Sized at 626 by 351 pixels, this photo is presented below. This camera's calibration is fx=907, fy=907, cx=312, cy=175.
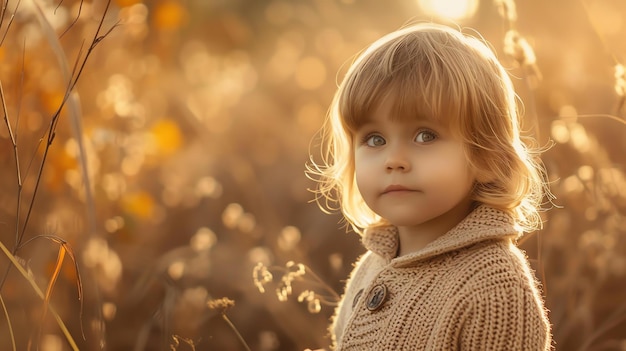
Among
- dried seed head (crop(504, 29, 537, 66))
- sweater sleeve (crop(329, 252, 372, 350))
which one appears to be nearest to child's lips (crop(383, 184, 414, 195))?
sweater sleeve (crop(329, 252, 372, 350))

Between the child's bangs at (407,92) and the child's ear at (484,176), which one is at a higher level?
the child's bangs at (407,92)

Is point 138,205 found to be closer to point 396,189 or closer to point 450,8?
point 450,8

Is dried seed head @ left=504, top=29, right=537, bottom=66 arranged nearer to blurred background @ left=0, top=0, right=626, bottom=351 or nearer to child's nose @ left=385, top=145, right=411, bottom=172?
blurred background @ left=0, top=0, right=626, bottom=351

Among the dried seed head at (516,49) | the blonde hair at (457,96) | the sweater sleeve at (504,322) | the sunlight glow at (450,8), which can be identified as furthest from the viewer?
the sunlight glow at (450,8)

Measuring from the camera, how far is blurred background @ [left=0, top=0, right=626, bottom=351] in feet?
7.73

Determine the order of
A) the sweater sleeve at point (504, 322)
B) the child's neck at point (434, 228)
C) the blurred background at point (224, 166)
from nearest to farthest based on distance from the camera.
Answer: the sweater sleeve at point (504, 322) < the child's neck at point (434, 228) < the blurred background at point (224, 166)

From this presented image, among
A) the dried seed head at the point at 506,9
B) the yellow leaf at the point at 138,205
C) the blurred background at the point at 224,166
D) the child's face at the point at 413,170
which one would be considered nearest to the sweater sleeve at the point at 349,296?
the blurred background at the point at 224,166

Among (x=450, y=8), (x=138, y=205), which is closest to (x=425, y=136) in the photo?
(x=450, y=8)

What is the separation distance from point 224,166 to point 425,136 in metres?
1.65

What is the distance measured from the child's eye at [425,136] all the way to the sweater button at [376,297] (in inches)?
12.1

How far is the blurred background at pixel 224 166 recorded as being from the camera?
2.36 metres

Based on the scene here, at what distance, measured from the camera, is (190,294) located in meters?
2.39

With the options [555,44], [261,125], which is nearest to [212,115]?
[261,125]

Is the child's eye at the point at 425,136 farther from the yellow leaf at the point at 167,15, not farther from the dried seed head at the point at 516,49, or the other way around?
the yellow leaf at the point at 167,15
